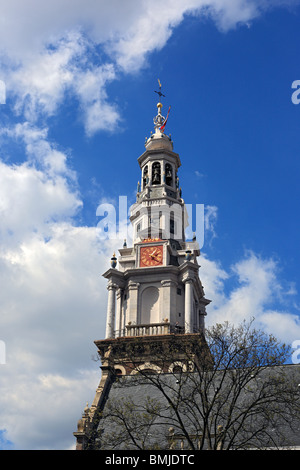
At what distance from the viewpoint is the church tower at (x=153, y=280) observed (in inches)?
2442

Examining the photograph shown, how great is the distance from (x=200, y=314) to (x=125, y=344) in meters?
16.8

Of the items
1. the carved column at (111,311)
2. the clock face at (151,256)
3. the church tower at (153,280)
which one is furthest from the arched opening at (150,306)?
the carved column at (111,311)

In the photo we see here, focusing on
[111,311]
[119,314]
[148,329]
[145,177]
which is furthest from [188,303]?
[145,177]

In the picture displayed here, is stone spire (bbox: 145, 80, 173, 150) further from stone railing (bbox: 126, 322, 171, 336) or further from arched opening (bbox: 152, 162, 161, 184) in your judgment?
stone railing (bbox: 126, 322, 171, 336)

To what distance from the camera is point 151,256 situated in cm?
7200

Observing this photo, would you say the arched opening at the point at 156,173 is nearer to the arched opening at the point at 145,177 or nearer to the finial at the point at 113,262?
the arched opening at the point at 145,177

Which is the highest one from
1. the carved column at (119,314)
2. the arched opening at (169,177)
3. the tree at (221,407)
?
the arched opening at (169,177)

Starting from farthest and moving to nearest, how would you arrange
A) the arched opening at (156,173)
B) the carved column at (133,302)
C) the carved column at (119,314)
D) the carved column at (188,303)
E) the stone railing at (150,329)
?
the arched opening at (156,173) < the carved column at (133,302) < the carved column at (119,314) < the carved column at (188,303) < the stone railing at (150,329)

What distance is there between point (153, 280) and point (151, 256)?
2.84m

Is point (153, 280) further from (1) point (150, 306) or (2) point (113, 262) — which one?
(2) point (113, 262)

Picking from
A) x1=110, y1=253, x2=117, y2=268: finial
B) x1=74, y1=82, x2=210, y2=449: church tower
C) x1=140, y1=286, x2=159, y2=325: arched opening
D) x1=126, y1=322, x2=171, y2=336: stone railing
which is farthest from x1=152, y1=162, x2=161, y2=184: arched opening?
x1=126, y1=322, x2=171, y2=336: stone railing

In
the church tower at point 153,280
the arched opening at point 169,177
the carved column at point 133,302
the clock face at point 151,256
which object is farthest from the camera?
the arched opening at point 169,177

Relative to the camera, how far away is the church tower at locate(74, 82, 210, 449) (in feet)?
204

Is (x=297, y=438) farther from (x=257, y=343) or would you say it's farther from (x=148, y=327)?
(x=148, y=327)
